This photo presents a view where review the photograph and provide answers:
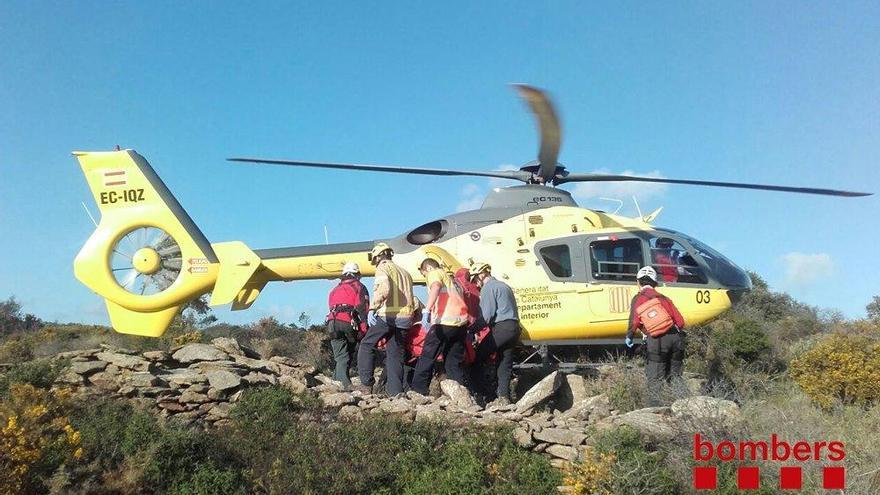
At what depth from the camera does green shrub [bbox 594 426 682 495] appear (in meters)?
5.44

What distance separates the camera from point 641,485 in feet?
18.1

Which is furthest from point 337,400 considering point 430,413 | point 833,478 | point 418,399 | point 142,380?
point 833,478

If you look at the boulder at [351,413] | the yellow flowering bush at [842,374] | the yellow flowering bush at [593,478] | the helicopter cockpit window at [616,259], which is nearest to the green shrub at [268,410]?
the boulder at [351,413]

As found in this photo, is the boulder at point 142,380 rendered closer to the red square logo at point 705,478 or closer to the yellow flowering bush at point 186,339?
the yellow flowering bush at point 186,339

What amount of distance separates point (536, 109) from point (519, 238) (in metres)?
3.05

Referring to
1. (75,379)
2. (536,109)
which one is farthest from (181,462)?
(536,109)

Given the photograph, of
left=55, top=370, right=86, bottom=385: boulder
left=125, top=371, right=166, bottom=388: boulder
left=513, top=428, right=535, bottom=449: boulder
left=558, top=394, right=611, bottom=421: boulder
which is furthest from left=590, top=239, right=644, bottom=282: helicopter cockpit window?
left=55, top=370, right=86, bottom=385: boulder

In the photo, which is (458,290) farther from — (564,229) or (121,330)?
(121,330)

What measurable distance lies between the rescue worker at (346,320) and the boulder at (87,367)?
3.01 meters

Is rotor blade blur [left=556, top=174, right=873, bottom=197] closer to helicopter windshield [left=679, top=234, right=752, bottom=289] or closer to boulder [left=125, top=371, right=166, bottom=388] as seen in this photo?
helicopter windshield [left=679, top=234, right=752, bottom=289]

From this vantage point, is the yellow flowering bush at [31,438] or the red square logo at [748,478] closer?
the yellow flowering bush at [31,438]

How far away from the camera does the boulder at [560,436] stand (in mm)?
6418

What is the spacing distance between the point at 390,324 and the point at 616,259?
4.38m

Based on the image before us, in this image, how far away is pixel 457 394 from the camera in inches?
323
